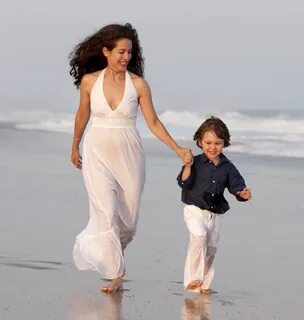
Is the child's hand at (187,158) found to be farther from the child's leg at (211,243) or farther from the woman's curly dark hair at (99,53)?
the woman's curly dark hair at (99,53)

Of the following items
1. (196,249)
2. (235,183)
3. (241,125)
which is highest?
(235,183)

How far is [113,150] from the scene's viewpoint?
7898 mm

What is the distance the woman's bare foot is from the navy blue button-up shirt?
0.65m

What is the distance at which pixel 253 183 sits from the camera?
14.5 m

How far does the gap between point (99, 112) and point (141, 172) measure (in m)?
0.46

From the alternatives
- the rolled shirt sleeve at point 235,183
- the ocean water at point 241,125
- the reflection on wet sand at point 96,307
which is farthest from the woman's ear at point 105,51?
the ocean water at point 241,125

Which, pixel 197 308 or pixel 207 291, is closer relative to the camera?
pixel 197 308

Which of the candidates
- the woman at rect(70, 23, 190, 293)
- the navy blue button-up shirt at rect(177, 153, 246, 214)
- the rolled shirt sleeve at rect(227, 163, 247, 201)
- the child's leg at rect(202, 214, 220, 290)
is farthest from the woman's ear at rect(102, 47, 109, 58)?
the child's leg at rect(202, 214, 220, 290)

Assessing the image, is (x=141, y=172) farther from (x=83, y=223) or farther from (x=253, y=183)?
(x=253, y=183)

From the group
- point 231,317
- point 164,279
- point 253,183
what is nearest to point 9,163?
point 253,183

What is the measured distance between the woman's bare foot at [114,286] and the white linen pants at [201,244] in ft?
1.34

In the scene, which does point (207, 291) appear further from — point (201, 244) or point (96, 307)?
point (96, 307)

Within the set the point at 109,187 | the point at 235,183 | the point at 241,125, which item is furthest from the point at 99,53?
the point at 241,125

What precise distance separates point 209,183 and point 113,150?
0.63 m
